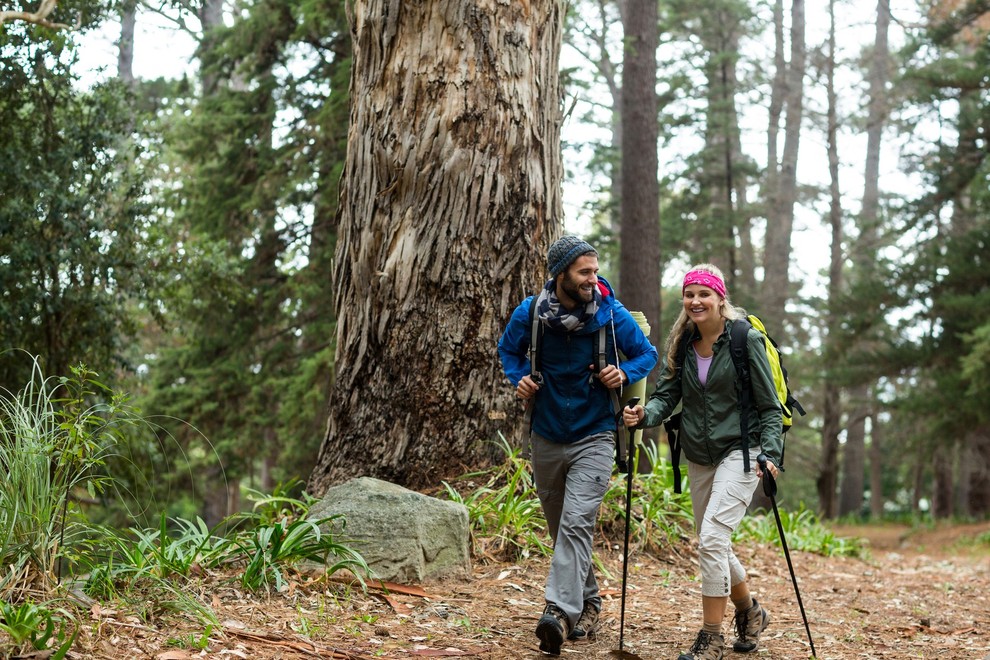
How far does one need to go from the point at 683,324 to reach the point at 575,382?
65cm

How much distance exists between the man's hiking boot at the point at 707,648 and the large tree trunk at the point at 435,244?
8.84 ft

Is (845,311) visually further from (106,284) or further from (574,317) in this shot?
(574,317)

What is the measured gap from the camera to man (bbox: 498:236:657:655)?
4.85 meters

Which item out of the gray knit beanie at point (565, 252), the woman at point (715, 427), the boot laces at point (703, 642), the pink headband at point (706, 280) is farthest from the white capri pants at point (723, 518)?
the gray knit beanie at point (565, 252)

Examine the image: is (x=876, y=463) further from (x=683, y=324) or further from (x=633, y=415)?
(x=633, y=415)

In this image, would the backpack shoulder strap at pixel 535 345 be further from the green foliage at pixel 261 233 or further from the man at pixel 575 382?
the green foliage at pixel 261 233

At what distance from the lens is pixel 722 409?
15.8ft

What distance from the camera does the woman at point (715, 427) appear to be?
4684 millimetres

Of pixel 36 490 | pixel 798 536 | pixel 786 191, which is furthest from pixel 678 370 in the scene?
pixel 786 191

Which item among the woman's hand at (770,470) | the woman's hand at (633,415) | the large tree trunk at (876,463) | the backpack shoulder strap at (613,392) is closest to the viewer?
the woman's hand at (770,470)

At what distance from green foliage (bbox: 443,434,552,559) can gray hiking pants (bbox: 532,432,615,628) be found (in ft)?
4.52

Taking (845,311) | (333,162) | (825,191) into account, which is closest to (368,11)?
(333,162)

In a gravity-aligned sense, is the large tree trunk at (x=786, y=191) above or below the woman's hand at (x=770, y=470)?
above

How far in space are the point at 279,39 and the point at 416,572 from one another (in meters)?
11.8
